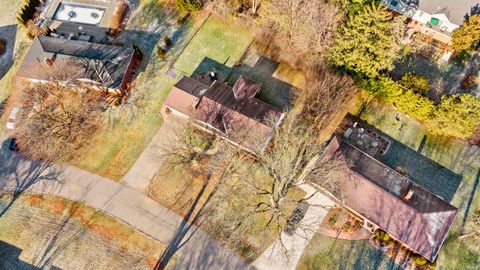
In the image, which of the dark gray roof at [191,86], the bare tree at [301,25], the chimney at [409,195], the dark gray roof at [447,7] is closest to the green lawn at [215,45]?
A: the dark gray roof at [191,86]

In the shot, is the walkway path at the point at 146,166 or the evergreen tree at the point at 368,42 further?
the walkway path at the point at 146,166

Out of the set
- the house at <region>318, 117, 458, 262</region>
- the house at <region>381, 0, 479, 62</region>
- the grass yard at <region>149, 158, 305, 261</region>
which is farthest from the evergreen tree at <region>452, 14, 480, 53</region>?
→ the grass yard at <region>149, 158, 305, 261</region>

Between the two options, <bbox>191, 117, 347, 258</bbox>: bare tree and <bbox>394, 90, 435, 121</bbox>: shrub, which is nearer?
<bbox>191, 117, 347, 258</bbox>: bare tree

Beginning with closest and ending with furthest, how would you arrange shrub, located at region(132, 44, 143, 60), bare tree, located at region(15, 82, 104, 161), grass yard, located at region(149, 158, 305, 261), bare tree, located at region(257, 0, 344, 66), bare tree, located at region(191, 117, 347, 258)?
1. bare tree, located at region(191, 117, 347, 258)
2. grass yard, located at region(149, 158, 305, 261)
3. bare tree, located at region(257, 0, 344, 66)
4. bare tree, located at region(15, 82, 104, 161)
5. shrub, located at region(132, 44, 143, 60)

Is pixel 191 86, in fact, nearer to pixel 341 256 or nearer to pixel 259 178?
pixel 259 178

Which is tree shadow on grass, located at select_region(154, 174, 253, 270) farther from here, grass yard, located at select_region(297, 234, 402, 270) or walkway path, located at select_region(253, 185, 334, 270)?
grass yard, located at select_region(297, 234, 402, 270)

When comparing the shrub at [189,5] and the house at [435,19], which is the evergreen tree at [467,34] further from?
the shrub at [189,5]

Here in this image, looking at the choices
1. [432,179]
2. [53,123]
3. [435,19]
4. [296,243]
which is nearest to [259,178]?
[296,243]
